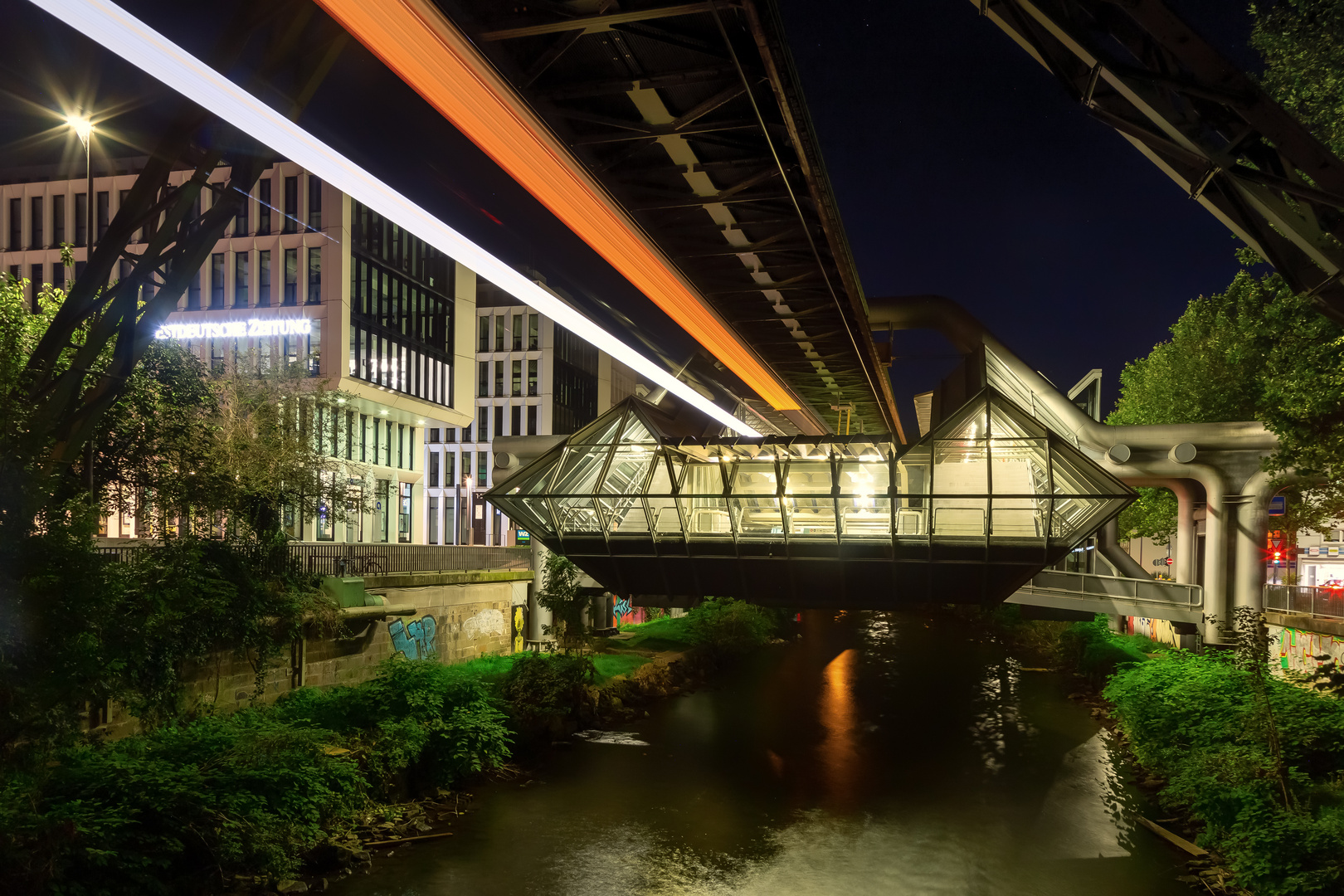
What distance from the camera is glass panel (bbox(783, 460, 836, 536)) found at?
16.9 metres

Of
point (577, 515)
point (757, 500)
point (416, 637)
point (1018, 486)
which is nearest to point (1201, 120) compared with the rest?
point (1018, 486)

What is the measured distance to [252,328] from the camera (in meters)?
52.1

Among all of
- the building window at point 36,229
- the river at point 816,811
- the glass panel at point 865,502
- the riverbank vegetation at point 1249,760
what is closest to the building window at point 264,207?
the building window at point 36,229

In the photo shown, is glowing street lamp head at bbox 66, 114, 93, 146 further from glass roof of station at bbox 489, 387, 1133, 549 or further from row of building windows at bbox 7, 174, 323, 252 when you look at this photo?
row of building windows at bbox 7, 174, 323, 252

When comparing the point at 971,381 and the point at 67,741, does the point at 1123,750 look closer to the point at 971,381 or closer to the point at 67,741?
the point at 971,381

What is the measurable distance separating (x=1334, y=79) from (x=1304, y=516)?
9601mm

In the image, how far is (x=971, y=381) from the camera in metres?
27.2

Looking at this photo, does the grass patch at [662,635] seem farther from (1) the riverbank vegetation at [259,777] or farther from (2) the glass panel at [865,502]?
(2) the glass panel at [865,502]

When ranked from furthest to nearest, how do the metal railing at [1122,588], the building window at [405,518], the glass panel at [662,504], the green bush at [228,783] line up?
1. the building window at [405,518]
2. the metal railing at [1122,588]
3. the glass panel at [662,504]
4. the green bush at [228,783]

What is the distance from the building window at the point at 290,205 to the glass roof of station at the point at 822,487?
4304 cm

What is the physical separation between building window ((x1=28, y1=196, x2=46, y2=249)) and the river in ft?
156

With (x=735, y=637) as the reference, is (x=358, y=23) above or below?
above

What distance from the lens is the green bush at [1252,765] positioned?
13.9m

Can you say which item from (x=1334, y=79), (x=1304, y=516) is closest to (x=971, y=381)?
(x=1304, y=516)
